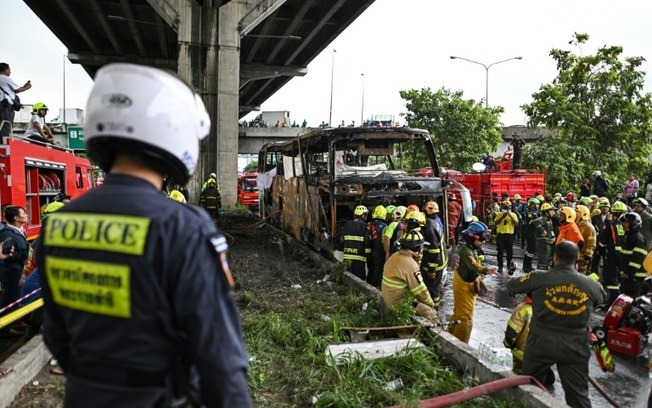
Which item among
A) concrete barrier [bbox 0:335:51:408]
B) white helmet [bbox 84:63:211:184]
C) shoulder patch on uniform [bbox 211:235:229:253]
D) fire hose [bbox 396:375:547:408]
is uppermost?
white helmet [bbox 84:63:211:184]

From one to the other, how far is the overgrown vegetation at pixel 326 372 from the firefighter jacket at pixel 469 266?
3.09 feet

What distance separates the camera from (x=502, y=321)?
7.76 metres

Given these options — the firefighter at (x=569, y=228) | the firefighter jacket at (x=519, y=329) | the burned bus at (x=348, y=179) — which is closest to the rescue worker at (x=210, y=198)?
the burned bus at (x=348, y=179)

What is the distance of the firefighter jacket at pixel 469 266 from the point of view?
601cm

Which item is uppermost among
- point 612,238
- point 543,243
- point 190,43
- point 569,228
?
point 190,43

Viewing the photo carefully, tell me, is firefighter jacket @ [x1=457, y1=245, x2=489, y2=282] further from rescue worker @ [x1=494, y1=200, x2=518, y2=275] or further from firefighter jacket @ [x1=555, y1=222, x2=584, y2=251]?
rescue worker @ [x1=494, y1=200, x2=518, y2=275]

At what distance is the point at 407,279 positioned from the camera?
5.93 m

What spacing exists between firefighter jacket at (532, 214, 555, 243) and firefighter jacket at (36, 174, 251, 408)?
33.8 feet

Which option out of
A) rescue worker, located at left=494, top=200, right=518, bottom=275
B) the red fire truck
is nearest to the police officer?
rescue worker, located at left=494, top=200, right=518, bottom=275

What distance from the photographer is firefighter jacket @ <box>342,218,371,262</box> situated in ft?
28.1

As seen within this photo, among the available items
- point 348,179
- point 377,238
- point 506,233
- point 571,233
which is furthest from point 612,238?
point 348,179

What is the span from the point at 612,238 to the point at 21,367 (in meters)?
8.46

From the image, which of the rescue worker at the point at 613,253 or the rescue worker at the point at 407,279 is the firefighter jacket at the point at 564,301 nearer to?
the rescue worker at the point at 407,279

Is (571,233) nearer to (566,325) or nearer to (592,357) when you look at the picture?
(592,357)
